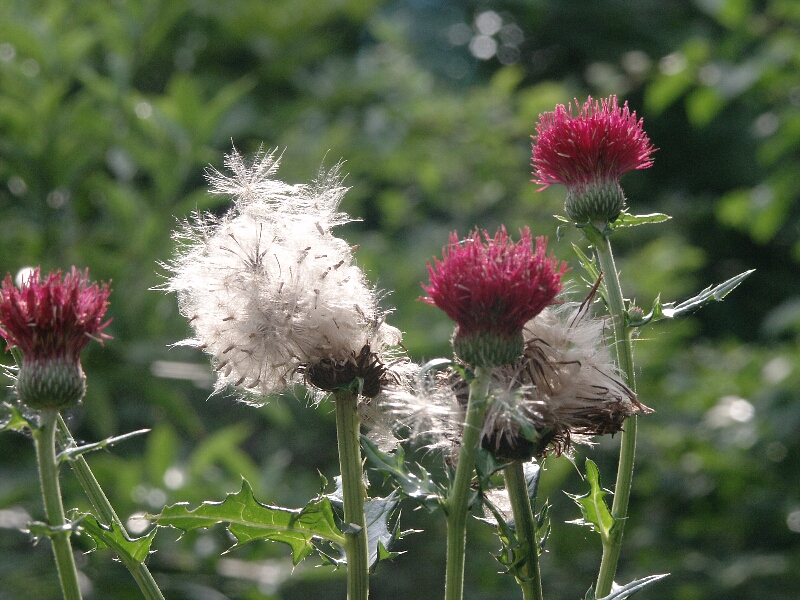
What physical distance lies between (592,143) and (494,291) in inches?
17.4

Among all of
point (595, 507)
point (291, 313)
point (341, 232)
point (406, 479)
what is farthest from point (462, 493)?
point (341, 232)

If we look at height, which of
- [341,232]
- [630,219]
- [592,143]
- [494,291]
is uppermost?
[341,232]

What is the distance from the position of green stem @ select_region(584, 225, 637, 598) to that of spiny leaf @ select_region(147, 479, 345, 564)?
39cm

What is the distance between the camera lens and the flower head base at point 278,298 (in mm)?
1359

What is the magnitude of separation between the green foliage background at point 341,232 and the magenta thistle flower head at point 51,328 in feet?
9.35

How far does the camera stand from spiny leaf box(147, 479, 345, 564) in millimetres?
1214

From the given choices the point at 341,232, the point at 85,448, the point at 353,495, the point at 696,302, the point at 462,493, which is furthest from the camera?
the point at 341,232

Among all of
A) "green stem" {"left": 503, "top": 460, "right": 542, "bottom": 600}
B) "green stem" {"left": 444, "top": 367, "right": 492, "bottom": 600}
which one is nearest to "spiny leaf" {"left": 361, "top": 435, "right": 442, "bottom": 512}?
"green stem" {"left": 444, "top": 367, "right": 492, "bottom": 600}

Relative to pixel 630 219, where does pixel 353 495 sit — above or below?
below

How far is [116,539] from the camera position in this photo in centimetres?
114

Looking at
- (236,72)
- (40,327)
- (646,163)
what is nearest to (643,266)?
(236,72)

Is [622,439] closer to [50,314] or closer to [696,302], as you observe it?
[696,302]

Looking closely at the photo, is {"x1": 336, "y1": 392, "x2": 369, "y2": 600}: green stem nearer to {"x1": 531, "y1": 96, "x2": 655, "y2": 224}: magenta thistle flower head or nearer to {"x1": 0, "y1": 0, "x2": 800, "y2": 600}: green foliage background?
{"x1": 531, "y1": 96, "x2": 655, "y2": 224}: magenta thistle flower head

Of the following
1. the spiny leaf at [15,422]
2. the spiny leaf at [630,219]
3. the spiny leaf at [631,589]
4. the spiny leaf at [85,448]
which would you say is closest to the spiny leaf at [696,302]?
the spiny leaf at [630,219]
